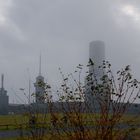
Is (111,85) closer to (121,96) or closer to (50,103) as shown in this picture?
(121,96)

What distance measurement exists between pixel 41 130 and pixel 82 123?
3087 millimetres

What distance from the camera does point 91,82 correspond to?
30.5 feet

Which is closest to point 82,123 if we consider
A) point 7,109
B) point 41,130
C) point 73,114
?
point 73,114

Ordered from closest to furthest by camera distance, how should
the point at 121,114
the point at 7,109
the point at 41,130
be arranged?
the point at 121,114 < the point at 41,130 < the point at 7,109

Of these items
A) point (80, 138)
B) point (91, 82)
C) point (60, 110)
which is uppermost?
point (91, 82)

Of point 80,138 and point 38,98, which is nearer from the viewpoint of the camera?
point 80,138

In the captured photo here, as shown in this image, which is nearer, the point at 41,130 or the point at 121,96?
the point at 121,96

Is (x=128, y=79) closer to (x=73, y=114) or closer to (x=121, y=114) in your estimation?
(x=121, y=114)

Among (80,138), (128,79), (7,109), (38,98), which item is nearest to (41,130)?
(38,98)

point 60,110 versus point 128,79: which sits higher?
point 128,79

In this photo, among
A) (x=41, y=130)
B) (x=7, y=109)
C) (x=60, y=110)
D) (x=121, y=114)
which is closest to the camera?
(x=121, y=114)

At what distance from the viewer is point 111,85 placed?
9.25 m

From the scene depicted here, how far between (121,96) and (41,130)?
3.63 m

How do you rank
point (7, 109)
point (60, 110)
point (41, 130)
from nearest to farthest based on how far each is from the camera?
point (60, 110) < point (41, 130) < point (7, 109)
